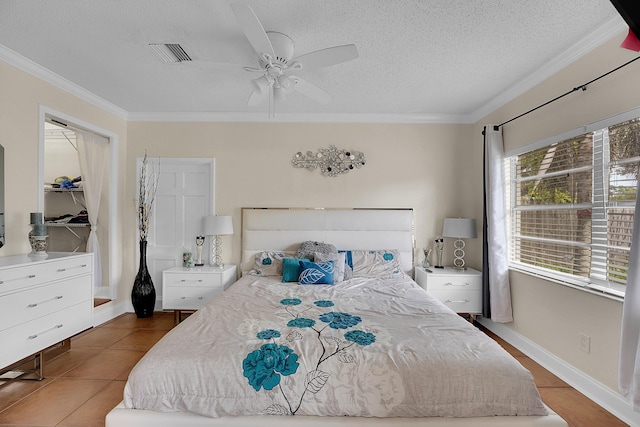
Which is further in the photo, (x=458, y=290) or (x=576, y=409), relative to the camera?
(x=458, y=290)

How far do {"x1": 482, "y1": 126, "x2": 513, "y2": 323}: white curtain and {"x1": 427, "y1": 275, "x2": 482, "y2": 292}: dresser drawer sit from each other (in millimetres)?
145

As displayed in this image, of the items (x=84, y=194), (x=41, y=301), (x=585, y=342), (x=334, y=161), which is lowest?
(x=585, y=342)

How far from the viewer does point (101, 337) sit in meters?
3.24

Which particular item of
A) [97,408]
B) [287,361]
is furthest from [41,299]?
[287,361]

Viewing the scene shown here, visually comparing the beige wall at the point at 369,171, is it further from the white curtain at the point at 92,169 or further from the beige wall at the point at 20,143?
the beige wall at the point at 20,143

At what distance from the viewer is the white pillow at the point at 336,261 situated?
3242 millimetres

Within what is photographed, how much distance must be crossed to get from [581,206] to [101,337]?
455 centimetres

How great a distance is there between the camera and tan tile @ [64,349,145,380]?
253 centimetres

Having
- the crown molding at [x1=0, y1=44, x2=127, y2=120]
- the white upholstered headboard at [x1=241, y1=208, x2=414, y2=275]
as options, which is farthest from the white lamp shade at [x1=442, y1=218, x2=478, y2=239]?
the crown molding at [x1=0, y1=44, x2=127, y2=120]

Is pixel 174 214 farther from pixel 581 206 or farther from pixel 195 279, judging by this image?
pixel 581 206

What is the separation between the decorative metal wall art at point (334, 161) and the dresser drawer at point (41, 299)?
257cm

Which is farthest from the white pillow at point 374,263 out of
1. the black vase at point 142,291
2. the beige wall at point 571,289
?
the black vase at point 142,291

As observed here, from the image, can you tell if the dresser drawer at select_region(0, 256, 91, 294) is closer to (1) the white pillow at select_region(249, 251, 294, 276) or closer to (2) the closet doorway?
(2) the closet doorway

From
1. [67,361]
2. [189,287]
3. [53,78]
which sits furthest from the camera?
[189,287]
